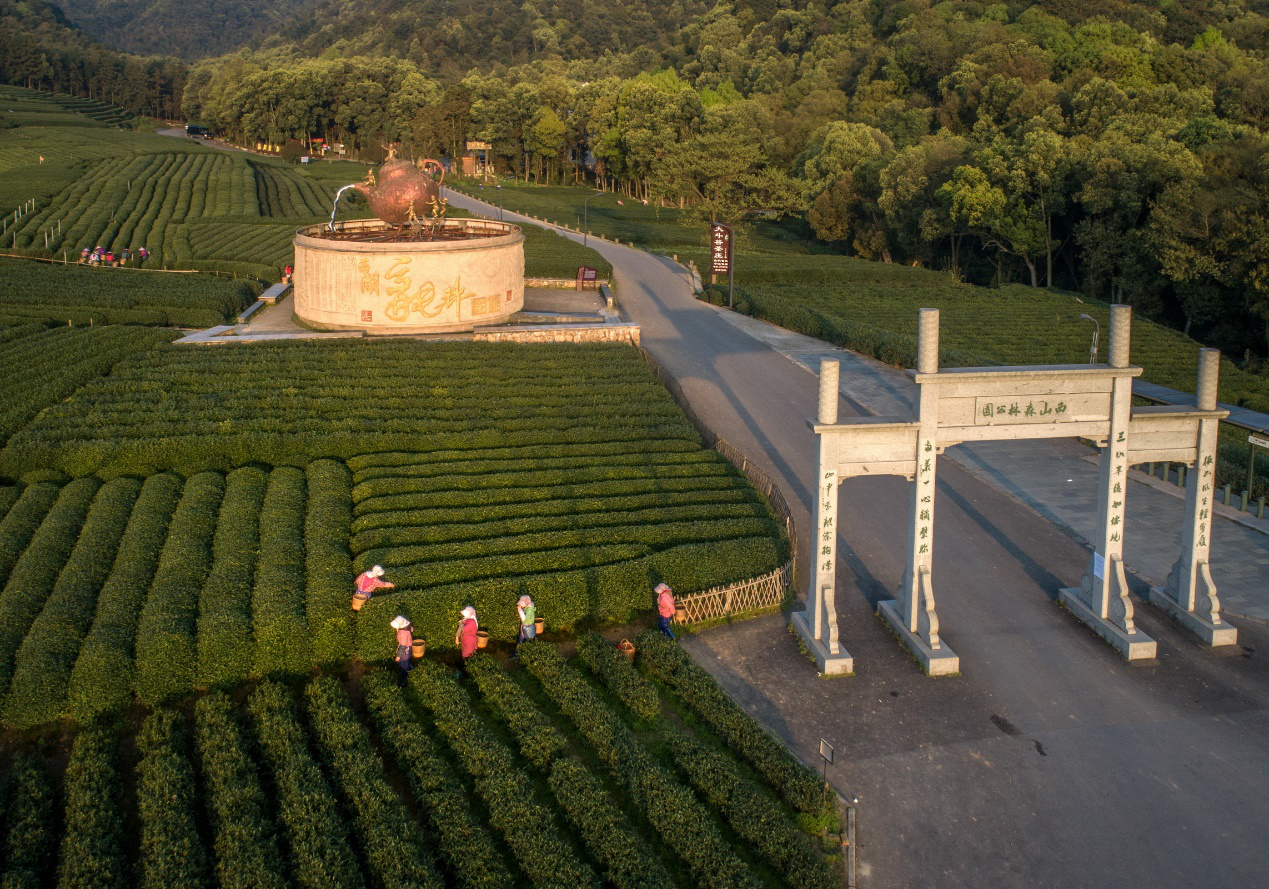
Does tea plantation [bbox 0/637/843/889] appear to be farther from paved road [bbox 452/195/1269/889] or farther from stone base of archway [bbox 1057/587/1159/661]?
stone base of archway [bbox 1057/587/1159/661]

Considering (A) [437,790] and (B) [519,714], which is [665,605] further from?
(A) [437,790]

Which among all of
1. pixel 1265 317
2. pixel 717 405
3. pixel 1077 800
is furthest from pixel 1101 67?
pixel 1077 800

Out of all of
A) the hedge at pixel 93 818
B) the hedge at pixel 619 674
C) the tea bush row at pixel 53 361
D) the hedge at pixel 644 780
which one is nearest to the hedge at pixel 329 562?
the hedge at pixel 644 780

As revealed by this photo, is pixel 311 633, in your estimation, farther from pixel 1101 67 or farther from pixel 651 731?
pixel 1101 67

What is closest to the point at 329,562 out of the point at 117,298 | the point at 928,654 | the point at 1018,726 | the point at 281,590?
the point at 281,590

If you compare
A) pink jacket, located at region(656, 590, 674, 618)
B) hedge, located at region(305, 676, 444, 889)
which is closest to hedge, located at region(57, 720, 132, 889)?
hedge, located at region(305, 676, 444, 889)

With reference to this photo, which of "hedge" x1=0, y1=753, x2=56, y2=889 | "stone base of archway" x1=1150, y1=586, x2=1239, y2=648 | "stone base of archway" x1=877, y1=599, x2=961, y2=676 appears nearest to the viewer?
"hedge" x1=0, y1=753, x2=56, y2=889
